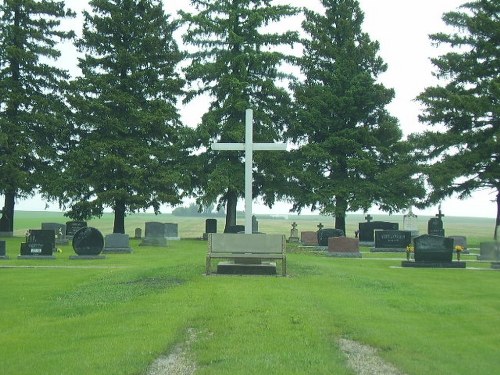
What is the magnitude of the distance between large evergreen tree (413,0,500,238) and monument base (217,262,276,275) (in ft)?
64.9

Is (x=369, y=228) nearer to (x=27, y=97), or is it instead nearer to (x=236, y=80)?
(x=236, y=80)

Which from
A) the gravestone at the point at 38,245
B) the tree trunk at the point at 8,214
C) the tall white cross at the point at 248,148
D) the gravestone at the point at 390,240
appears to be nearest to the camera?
the tall white cross at the point at 248,148

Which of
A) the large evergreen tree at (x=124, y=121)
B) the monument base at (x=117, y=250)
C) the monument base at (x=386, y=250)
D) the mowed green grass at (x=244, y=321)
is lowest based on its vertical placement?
the mowed green grass at (x=244, y=321)

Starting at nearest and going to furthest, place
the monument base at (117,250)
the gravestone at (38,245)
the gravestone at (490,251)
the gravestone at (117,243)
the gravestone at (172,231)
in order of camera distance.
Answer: the gravestone at (490,251) → the gravestone at (38,245) → the monument base at (117,250) → the gravestone at (117,243) → the gravestone at (172,231)

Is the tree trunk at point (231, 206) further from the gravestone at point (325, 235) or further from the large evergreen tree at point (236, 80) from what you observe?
the gravestone at point (325, 235)

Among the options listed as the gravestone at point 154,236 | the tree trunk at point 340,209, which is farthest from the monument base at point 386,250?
the gravestone at point 154,236

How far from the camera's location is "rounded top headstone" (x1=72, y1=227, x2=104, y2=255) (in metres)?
19.6

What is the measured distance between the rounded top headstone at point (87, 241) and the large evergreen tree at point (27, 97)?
13797 millimetres

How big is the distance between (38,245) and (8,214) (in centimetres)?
1637

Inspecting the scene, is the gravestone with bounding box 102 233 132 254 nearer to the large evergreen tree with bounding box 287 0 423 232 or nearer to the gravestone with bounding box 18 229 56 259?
the gravestone with bounding box 18 229 56 259

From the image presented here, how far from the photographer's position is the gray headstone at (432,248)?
17.9 meters

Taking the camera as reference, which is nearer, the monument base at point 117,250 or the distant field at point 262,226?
the monument base at point 117,250

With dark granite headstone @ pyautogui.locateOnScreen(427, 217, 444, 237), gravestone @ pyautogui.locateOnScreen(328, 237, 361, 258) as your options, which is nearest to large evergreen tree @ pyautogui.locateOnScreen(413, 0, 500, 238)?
dark granite headstone @ pyautogui.locateOnScreen(427, 217, 444, 237)

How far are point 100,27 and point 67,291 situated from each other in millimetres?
25804
